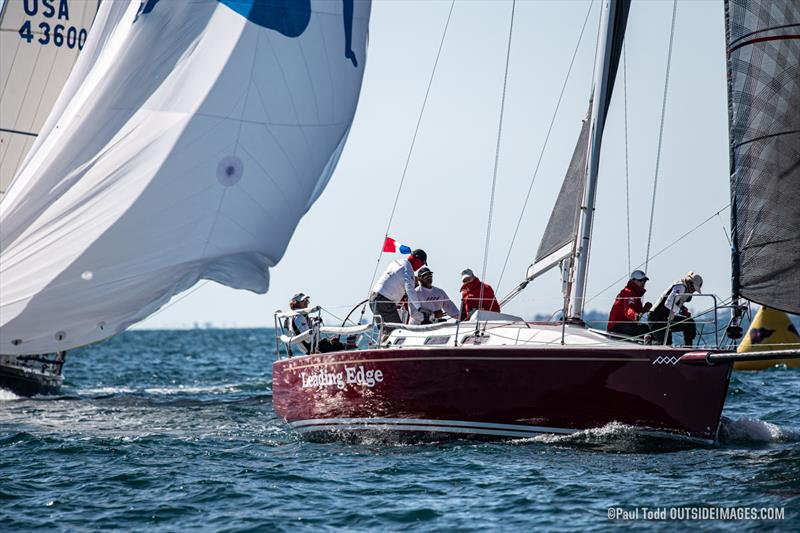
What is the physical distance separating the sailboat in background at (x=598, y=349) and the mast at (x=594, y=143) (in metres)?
0.01

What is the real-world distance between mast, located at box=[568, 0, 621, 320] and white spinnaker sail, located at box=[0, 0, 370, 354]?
11.7 ft

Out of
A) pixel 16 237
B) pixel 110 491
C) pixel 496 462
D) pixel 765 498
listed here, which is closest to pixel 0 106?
pixel 16 237

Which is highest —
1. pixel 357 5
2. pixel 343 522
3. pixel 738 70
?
pixel 357 5

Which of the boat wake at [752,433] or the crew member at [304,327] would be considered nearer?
the boat wake at [752,433]

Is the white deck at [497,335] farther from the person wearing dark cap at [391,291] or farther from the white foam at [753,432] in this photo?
the white foam at [753,432]

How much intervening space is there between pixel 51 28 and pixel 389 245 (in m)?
9.40

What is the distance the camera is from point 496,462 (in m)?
10.6

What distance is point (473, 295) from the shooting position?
1338cm

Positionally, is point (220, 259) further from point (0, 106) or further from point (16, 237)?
point (0, 106)

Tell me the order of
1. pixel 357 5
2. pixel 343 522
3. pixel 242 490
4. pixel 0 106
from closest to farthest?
pixel 343 522 < pixel 242 490 < pixel 357 5 < pixel 0 106

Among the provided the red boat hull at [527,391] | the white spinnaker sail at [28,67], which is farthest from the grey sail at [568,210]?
the white spinnaker sail at [28,67]

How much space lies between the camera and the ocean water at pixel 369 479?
8602 mm

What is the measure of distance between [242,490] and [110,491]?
121cm
